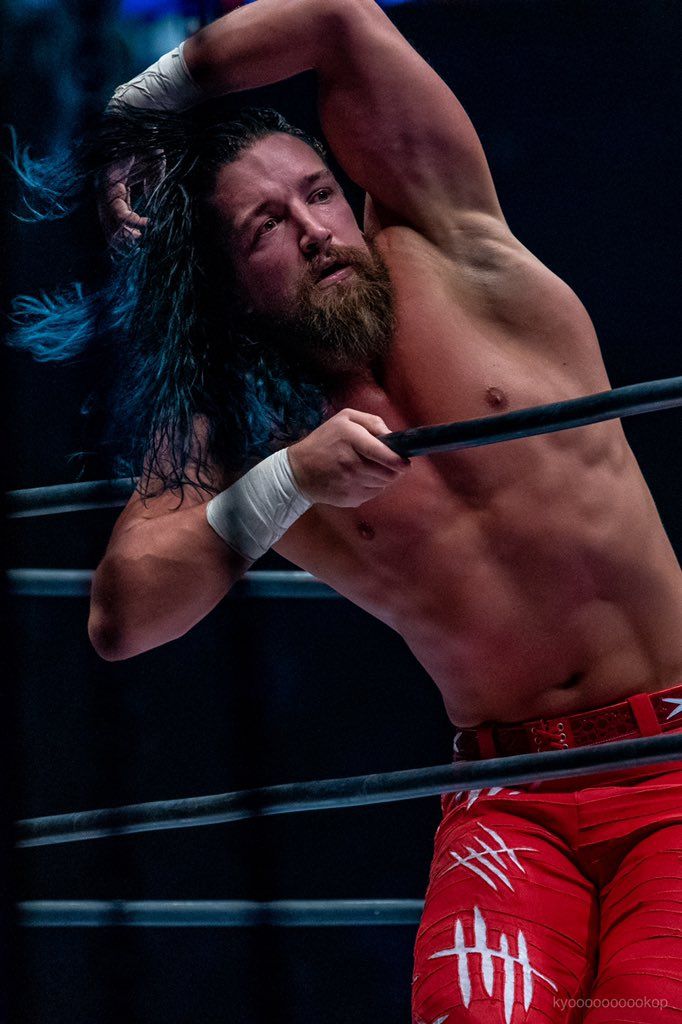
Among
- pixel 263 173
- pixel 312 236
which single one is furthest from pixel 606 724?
pixel 263 173

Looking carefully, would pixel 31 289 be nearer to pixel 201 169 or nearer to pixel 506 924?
pixel 201 169

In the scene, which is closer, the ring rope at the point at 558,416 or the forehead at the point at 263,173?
the ring rope at the point at 558,416

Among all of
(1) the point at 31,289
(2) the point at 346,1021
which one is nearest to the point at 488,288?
(1) the point at 31,289

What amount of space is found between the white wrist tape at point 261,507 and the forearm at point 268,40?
41 cm

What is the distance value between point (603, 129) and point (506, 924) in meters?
1.64

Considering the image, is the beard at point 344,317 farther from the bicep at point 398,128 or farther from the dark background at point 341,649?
the dark background at point 341,649

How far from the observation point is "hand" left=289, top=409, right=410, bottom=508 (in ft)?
3.36

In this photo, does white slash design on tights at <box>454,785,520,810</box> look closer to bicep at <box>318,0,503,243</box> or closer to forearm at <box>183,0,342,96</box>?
bicep at <box>318,0,503,243</box>

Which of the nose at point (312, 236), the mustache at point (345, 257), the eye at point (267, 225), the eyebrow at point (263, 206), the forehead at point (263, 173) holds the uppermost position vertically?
the forehead at point (263, 173)

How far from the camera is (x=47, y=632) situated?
212cm

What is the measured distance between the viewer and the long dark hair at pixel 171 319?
142 cm

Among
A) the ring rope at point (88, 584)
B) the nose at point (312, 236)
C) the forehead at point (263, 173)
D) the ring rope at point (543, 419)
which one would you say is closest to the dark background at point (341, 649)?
the ring rope at point (88, 584)

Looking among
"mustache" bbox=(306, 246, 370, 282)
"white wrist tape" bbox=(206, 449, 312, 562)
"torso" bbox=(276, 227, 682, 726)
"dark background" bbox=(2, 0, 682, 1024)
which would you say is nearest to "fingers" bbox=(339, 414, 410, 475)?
"white wrist tape" bbox=(206, 449, 312, 562)

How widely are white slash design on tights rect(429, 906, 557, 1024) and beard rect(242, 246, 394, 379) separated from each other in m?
0.61
